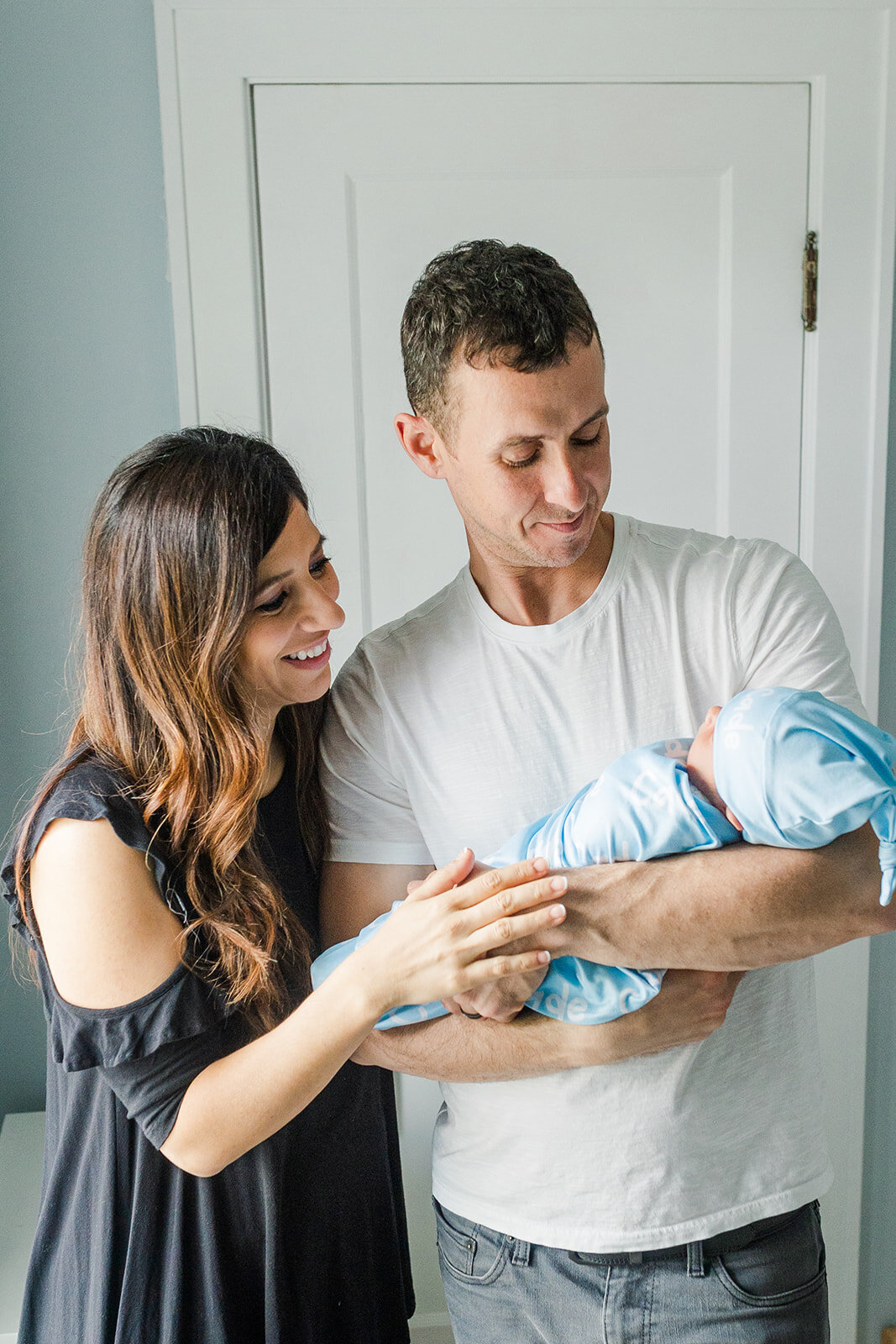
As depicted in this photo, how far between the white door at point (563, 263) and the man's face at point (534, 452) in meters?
0.69

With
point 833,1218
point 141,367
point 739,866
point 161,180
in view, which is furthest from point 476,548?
point 833,1218

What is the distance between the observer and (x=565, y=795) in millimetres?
1214

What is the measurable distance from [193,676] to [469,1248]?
0.77 m

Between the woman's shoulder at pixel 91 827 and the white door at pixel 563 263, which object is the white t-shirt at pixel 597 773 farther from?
the white door at pixel 563 263

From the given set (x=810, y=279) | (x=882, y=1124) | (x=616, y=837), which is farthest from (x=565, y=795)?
(x=882, y=1124)

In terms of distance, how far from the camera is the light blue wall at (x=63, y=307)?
1736mm

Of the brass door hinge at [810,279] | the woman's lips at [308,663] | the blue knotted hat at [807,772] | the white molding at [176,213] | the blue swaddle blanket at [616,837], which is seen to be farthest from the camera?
the brass door hinge at [810,279]

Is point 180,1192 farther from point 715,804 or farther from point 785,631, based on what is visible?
point 785,631

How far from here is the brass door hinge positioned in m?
1.82

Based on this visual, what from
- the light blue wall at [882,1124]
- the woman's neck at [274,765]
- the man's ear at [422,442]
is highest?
the man's ear at [422,442]

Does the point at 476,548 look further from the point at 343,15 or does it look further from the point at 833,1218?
the point at 833,1218

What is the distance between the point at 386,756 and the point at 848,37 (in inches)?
57.9

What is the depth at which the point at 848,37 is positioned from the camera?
1758 mm

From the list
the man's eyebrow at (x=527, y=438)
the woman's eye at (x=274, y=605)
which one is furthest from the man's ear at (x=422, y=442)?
the woman's eye at (x=274, y=605)
